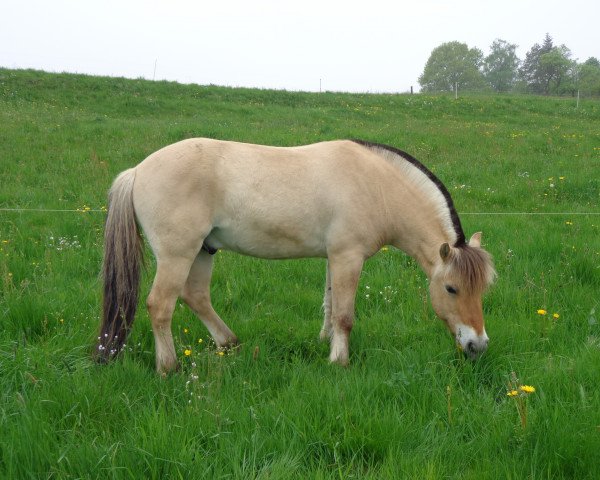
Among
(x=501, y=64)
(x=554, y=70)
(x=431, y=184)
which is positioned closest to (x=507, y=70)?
(x=501, y=64)

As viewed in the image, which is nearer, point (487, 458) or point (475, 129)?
point (487, 458)

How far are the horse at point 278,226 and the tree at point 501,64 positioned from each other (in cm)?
11852

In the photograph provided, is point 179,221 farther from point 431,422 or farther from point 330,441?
point 431,422

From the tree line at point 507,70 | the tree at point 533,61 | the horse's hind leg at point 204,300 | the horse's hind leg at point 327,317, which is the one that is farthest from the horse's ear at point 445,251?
the tree at point 533,61

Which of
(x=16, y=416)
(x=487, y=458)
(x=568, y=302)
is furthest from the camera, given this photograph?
(x=568, y=302)

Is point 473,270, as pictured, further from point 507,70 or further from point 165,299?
point 507,70

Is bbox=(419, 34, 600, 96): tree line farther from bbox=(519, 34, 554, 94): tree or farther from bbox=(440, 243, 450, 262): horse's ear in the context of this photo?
bbox=(440, 243, 450, 262): horse's ear

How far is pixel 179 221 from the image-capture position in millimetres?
3965

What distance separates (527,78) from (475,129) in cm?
9001

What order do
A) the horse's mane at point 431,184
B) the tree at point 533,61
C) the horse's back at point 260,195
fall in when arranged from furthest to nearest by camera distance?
the tree at point 533,61, the horse's mane at point 431,184, the horse's back at point 260,195

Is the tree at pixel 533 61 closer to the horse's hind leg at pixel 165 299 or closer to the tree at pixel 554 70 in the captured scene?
the tree at pixel 554 70

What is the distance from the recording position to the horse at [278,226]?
3.99 m

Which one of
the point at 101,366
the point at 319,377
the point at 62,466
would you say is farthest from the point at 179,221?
the point at 62,466

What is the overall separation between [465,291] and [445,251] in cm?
36
